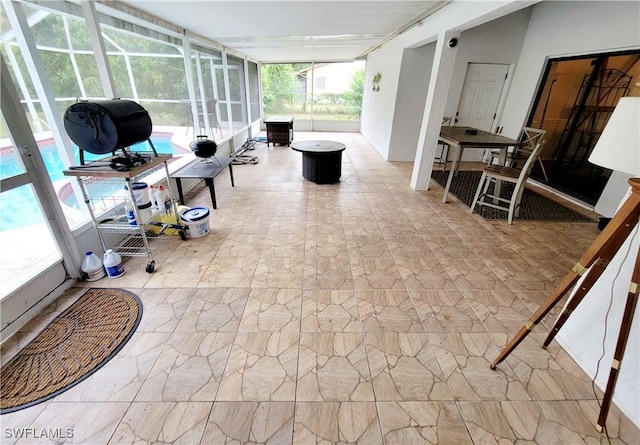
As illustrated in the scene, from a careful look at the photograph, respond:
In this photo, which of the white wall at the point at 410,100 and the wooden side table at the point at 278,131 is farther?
the wooden side table at the point at 278,131

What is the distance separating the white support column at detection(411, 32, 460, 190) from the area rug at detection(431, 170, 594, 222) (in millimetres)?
609

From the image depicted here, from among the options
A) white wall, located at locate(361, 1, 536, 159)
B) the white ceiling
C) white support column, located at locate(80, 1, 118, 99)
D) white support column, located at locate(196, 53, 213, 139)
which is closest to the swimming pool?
white support column, located at locate(80, 1, 118, 99)

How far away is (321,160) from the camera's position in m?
4.45

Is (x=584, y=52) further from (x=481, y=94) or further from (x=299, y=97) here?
(x=299, y=97)

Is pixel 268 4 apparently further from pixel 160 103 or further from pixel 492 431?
pixel 492 431

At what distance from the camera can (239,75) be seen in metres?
7.48

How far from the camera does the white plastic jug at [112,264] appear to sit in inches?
A: 89.0

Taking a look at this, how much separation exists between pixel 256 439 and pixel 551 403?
5.10ft

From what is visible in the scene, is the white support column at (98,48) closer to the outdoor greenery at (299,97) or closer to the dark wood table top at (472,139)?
the dark wood table top at (472,139)

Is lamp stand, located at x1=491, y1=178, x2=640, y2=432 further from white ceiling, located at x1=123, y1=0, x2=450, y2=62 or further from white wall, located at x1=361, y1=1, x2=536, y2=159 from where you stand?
white ceiling, located at x1=123, y1=0, x2=450, y2=62

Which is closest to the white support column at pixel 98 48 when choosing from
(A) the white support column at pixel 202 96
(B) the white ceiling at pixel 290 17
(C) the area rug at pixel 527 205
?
(B) the white ceiling at pixel 290 17

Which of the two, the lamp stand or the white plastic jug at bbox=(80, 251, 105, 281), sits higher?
the lamp stand

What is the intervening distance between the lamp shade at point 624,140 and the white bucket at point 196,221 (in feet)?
9.95

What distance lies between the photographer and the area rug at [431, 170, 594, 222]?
355cm
